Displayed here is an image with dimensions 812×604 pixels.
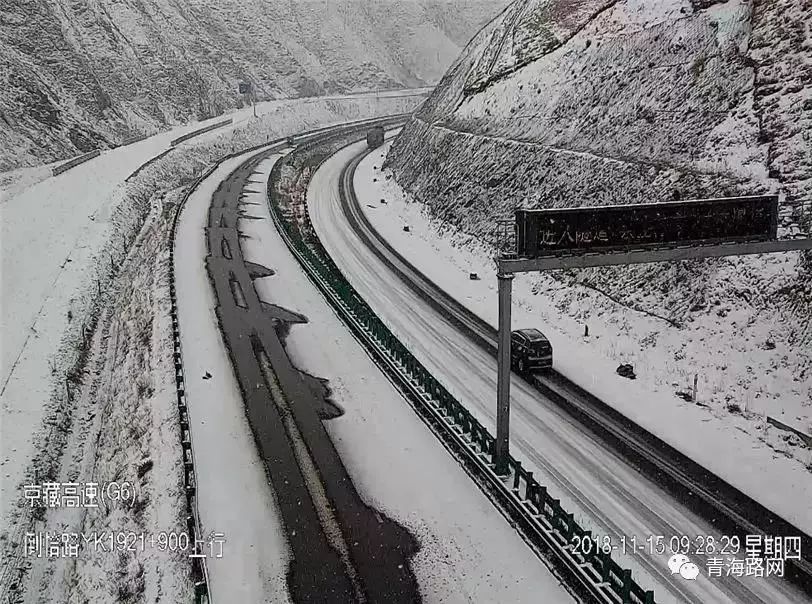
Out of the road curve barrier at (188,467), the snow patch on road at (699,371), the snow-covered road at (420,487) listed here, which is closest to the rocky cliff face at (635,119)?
the snow patch on road at (699,371)

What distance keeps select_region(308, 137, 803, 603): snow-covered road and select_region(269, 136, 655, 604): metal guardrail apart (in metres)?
1.06

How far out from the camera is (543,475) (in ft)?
65.5

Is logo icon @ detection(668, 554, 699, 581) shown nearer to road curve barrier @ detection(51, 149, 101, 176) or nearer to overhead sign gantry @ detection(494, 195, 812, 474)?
overhead sign gantry @ detection(494, 195, 812, 474)

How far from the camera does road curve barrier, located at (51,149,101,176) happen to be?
63.3 metres

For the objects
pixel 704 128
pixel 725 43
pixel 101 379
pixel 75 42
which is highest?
pixel 75 42

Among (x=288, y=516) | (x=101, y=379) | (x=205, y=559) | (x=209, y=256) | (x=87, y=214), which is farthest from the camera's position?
(x=87, y=214)

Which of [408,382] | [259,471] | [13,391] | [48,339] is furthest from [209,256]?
[259,471]

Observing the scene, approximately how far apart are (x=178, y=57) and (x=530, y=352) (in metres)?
96.5

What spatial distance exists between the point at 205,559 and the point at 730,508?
46.4ft

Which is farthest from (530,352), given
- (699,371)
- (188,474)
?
(188,474)

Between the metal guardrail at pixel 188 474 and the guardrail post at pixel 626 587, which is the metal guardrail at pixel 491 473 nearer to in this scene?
the guardrail post at pixel 626 587

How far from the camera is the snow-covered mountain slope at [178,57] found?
2965 inches

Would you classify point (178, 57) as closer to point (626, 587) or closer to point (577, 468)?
point (577, 468)

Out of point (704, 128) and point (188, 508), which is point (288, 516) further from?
point (704, 128)
